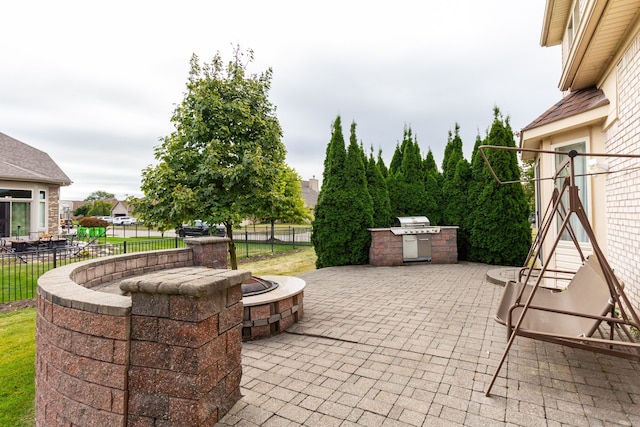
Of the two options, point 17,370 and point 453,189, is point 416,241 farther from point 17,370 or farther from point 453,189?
point 17,370

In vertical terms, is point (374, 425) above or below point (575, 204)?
below

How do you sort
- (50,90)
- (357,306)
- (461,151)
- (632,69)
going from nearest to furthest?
1. (632,69)
2. (357,306)
3. (50,90)
4. (461,151)

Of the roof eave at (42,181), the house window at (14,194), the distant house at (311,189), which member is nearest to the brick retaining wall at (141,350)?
the roof eave at (42,181)

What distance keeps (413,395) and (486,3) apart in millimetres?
7779

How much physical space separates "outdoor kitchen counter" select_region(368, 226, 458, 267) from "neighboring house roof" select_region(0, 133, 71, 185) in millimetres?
17302

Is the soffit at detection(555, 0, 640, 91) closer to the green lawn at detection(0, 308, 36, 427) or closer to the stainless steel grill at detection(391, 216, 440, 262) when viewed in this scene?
the stainless steel grill at detection(391, 216, 440, 262)

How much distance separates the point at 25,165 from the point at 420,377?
22.2 m

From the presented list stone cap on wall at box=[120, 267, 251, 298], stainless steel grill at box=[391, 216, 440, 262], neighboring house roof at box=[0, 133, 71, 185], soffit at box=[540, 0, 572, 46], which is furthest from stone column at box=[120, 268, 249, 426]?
neighboring house roof at box=[0, 133, 71, 185]

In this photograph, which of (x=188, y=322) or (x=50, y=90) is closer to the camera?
(x=188, y=322)

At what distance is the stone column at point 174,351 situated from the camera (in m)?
1.94

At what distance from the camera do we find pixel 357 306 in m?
5.16

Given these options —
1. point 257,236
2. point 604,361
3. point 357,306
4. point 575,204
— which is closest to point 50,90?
point 357,306

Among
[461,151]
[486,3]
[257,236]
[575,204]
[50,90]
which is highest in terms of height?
[486,3]

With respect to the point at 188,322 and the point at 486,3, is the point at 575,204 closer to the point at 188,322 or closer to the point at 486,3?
the point at 188,322
